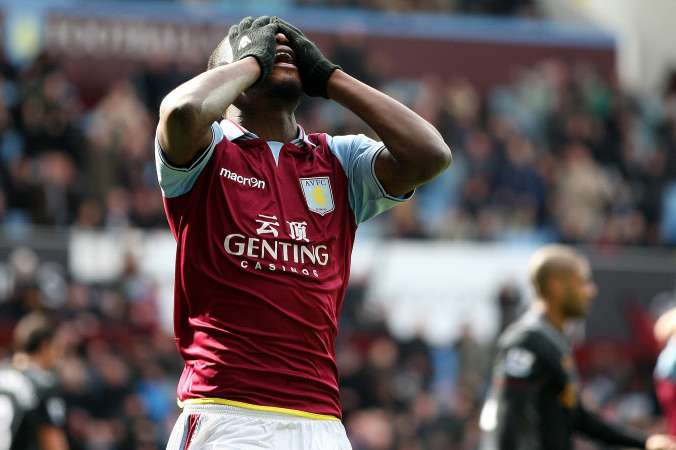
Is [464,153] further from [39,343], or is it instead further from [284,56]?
[284,56]

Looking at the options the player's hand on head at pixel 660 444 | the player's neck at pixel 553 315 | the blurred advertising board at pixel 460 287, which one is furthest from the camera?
the blurred advertising board at pixel 460 287

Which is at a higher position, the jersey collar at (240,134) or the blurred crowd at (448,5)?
the blurred crowd at (448,5)

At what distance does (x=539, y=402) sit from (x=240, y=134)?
10.7 ft

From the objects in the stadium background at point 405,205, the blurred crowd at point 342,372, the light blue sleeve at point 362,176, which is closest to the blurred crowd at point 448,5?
the stadium background at point 405,205

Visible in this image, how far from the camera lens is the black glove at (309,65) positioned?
12.5 feet

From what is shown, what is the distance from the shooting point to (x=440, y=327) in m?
13.5

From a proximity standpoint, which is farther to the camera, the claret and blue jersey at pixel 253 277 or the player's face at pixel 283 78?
the player's face at pixel 283 78

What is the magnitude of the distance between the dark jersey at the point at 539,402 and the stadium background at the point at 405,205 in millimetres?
5301

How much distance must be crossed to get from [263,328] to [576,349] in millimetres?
10527

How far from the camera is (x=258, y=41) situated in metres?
3.75

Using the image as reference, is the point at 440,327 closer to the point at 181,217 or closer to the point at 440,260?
the point at 440,260

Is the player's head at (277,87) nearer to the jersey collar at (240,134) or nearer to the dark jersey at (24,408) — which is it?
the jersey collar at (240,134)

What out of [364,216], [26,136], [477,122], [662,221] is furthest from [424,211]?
[364,216]

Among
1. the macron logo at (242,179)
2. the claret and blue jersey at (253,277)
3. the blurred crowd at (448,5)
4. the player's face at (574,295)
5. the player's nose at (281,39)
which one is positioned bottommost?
the player's face at (574,295)
